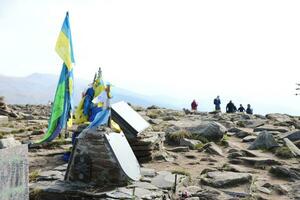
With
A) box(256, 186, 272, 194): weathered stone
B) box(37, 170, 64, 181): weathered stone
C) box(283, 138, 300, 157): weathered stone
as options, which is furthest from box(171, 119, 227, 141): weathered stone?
box(37, 170, 64, 181): weathered stone

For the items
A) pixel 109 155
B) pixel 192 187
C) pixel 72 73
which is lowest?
pixel 192 187

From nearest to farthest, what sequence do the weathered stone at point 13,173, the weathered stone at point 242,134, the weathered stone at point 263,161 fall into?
the weathered stone at point 13,173 < the weathered stone at point 263,161 < the weathered stone at point 242,134

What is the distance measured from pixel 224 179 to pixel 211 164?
2.53 meters

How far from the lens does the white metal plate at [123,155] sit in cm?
876

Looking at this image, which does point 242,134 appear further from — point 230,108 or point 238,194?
point 230,108

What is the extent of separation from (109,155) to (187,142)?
24.1 feet

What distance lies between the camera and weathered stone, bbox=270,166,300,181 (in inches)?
447

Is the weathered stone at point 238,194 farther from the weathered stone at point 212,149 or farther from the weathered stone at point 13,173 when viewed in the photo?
the weathered stone at point 13,173

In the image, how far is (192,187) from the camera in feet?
31.9

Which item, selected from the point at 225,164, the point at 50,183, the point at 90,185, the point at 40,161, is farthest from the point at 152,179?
the point at 40,161

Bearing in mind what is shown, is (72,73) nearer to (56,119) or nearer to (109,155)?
(56,119)

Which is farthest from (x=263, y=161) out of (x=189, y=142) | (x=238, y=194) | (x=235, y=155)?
(x=238, y=194)

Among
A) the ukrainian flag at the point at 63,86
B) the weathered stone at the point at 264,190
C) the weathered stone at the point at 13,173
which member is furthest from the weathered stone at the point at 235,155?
the weathered stone at the point at 13,173

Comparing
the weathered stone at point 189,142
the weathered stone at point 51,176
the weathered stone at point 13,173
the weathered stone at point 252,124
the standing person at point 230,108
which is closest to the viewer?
the weathered stone at point 13,173
